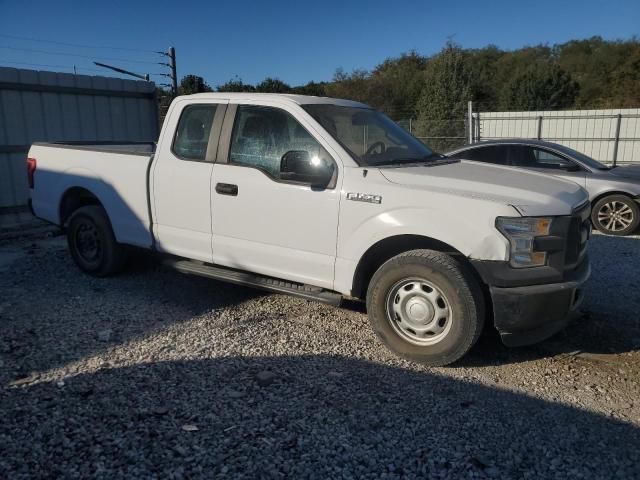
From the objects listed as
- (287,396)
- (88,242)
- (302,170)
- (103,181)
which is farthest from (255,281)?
(88,242)

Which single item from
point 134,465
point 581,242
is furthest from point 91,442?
point 581,242

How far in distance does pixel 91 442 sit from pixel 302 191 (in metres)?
2.36

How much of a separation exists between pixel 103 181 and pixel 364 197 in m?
3.19

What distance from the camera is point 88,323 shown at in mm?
4828

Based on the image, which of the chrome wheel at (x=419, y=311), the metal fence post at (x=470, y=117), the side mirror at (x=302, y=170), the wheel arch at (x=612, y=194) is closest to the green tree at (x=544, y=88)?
the metal fence post at (x=470, y=117)

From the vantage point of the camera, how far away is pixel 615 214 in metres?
8.84

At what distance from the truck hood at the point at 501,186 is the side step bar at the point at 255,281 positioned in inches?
44.0

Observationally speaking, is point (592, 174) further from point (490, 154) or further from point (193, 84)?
point (193, 84)

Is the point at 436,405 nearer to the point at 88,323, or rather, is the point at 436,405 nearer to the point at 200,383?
the point at 200,383

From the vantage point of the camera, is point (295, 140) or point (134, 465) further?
point (295, 140)

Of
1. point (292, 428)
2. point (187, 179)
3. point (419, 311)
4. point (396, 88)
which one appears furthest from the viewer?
point (396, 88)

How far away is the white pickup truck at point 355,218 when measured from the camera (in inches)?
146

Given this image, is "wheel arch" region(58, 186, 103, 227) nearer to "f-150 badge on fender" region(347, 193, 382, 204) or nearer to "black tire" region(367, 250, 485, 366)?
"f-150 badge on fender" region(347, 193, 382, 204)

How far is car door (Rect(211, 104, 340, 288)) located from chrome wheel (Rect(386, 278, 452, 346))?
611mm
